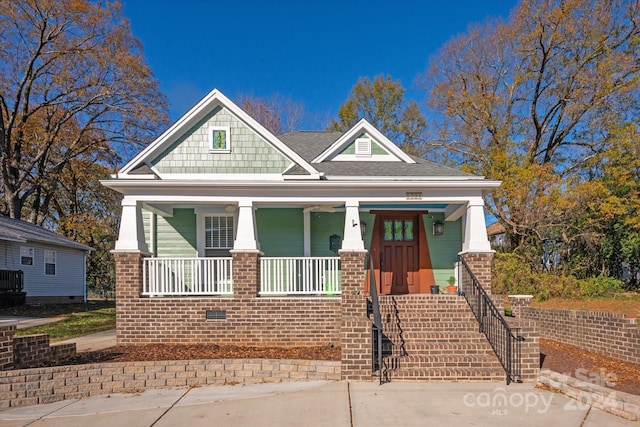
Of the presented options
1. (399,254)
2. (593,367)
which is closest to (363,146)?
(399,254)

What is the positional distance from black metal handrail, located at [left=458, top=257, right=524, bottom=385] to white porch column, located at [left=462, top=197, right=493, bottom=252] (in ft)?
2.15

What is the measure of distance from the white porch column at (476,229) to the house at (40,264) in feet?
55.1

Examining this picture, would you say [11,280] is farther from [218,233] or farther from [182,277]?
[182,277]

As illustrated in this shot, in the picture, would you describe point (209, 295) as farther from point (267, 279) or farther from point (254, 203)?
point (254, 203)

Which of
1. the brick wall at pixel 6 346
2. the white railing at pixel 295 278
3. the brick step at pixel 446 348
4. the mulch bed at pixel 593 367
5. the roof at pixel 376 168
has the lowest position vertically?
the mulch bed at pixel 593 367

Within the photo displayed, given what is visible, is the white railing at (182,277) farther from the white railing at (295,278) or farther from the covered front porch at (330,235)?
the covered front porch at (330,235)

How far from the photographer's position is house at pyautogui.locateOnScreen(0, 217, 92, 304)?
59.8 ft

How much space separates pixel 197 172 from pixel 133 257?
2.39m

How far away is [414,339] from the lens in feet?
26.8

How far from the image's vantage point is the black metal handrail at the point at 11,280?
1767 cm

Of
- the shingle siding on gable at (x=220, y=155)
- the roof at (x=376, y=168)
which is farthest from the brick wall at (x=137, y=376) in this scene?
the shingle siding on gable at (x=220, y=155)

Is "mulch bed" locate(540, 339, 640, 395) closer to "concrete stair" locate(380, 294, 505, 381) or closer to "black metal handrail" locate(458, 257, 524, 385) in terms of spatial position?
"black metal handrail" locate(458, 257, 524, 385)

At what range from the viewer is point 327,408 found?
5684 mm

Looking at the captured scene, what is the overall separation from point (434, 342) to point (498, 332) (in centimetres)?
110
